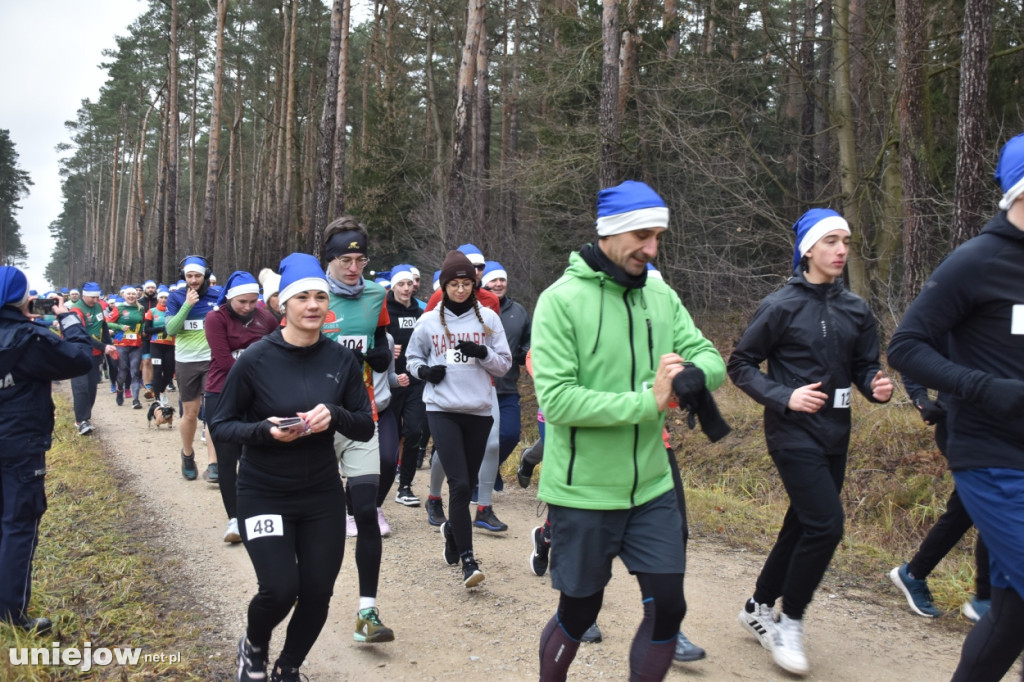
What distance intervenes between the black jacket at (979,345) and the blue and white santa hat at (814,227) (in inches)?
46.1

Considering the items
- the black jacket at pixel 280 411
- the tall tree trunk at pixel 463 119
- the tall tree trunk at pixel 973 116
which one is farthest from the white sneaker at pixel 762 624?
the tall tree trunk at pixel 463 119

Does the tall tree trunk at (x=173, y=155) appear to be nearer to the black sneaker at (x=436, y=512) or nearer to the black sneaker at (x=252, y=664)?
the black sneaker at (x=436, y=512)

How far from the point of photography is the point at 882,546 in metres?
6.84

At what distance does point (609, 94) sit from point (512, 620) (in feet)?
33.0

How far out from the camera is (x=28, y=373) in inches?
191

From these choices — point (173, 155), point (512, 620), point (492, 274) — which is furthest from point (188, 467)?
point (173, 155)

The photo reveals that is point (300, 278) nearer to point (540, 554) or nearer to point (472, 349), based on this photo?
point (472, 349)

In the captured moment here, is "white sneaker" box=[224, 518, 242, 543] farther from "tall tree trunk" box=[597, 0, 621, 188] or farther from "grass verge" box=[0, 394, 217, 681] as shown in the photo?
"tall tree trunk" box=[597, 0, 621, 188]

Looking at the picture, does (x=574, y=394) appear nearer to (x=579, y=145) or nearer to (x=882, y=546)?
(x=882, y=546)

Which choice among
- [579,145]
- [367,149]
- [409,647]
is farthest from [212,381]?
[367,149]

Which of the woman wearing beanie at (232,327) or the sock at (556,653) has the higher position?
the woman wearing beanie at (232,327)

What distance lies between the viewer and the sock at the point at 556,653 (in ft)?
11.0

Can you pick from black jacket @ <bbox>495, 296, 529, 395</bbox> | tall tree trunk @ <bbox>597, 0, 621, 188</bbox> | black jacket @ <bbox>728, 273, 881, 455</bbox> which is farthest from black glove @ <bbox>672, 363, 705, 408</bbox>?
tall tree trunk @ <bbox>597, 0, 621, 188</bbox>

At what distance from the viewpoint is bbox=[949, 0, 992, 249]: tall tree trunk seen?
8.38 m
